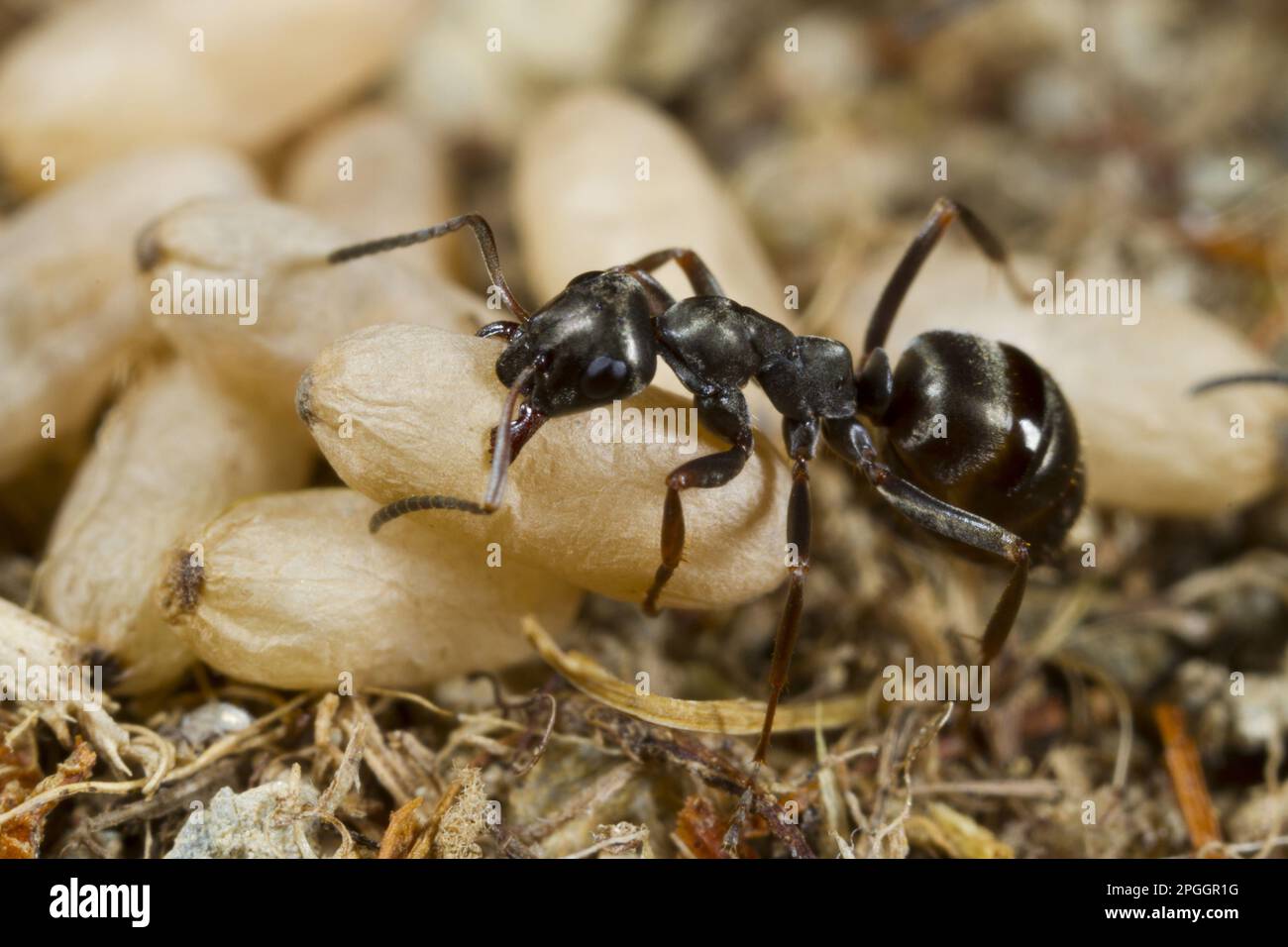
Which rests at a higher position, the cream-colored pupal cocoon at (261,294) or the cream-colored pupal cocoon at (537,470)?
the cream-colored pupal cocoon at (261,294)

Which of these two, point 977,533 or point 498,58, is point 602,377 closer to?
point 977,533

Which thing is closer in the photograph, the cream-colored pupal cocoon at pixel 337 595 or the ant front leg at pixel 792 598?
the cream-colored pupal cocoon at pixel 337 595

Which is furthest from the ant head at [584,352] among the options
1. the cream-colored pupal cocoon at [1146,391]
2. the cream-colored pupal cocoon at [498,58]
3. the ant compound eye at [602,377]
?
the cream-colored pupal cocoon at [498,58]

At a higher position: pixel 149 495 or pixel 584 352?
pixel 584 352

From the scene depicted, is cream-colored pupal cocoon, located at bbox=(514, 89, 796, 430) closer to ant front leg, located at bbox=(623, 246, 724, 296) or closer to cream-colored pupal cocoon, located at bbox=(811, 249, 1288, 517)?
ant front leg, located at bbox=(623, 246, 724, 296)

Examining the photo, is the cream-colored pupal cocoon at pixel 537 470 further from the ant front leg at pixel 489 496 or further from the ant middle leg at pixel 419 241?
the ant middle leg at pixel 419 241

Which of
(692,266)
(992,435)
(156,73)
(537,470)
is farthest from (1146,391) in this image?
(156,73)

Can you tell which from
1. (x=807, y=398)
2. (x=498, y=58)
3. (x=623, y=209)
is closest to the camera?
(x=807, y=398)

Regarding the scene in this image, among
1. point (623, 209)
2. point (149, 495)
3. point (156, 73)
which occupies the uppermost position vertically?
point (156, 73)
